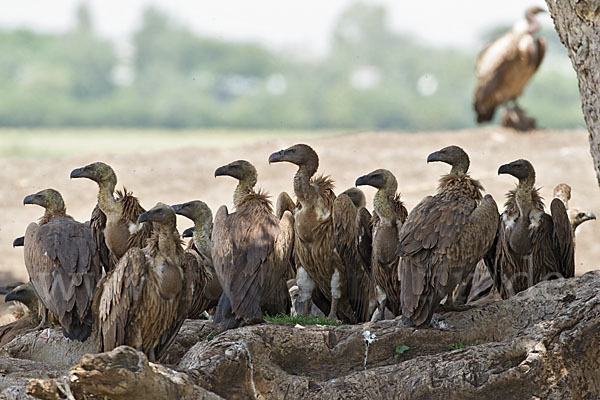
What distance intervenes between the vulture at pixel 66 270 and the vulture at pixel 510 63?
11381 millimetres

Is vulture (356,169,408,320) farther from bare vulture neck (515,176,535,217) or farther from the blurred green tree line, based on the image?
the blurred green tree line

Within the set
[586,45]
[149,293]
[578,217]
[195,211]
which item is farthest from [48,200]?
[578,217]

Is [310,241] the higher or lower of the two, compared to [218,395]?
higher

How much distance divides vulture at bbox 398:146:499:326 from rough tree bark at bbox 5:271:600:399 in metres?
0.25

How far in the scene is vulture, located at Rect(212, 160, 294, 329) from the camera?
6.53 m

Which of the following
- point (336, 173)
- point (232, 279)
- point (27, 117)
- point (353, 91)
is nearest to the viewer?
point (232, 279)

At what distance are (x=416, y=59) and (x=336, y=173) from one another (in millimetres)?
58751

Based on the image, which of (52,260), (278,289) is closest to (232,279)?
(278,289)

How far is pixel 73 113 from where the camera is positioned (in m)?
53.8

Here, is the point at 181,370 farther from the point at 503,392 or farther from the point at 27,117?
the point at 27,117

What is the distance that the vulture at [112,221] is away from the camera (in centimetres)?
745

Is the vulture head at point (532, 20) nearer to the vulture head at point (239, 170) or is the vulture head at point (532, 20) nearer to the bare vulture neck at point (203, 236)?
the vulture head at point (239, 170)

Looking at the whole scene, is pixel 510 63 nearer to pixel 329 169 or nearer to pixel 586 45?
pixel 329 169

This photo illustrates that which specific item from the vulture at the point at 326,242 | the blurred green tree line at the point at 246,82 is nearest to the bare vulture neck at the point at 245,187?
the vulture at the point at 326,242
